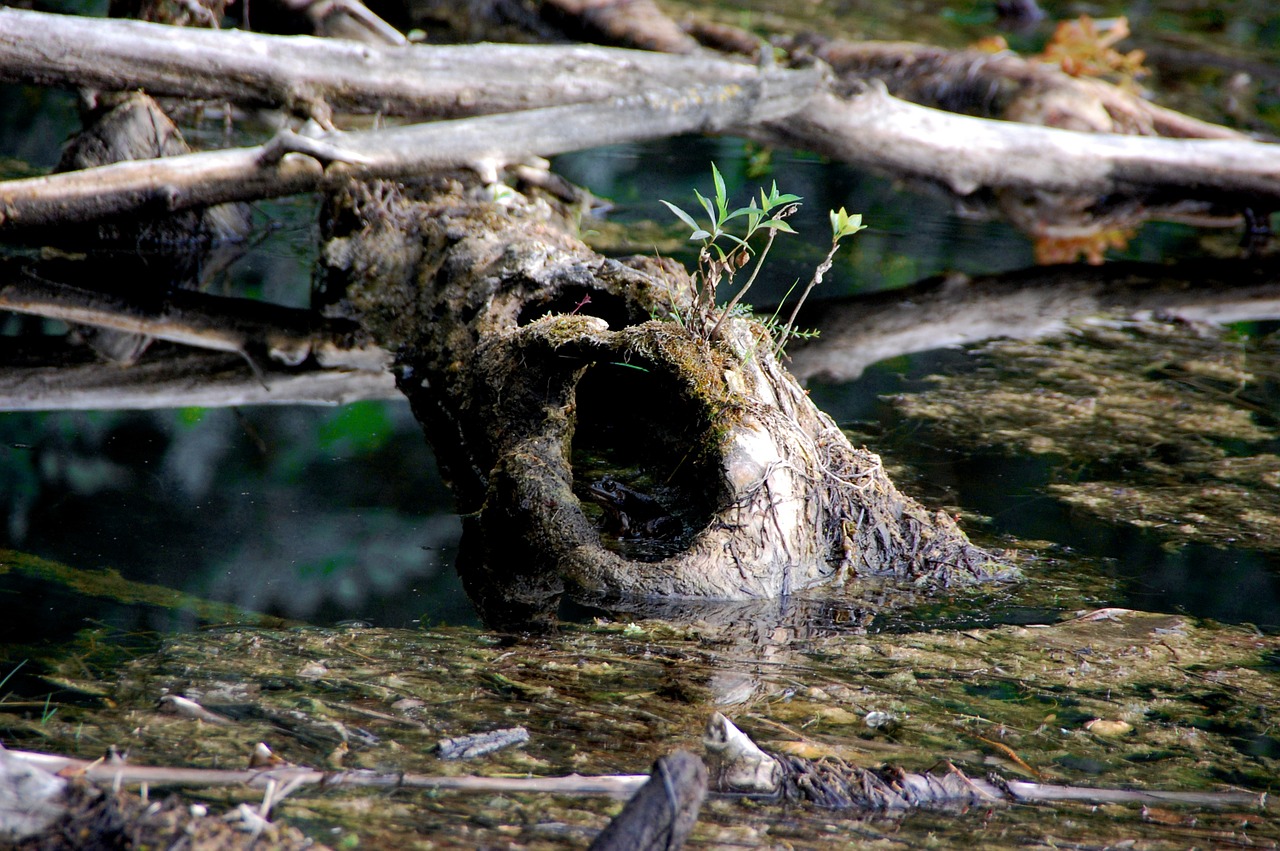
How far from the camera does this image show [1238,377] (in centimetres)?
564

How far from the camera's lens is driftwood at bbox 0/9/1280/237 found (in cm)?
557

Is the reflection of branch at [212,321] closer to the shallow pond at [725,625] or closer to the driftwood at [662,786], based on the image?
the shallow pond at [725,625]

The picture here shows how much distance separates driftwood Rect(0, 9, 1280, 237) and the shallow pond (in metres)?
1.67

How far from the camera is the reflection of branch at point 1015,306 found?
19.6ft

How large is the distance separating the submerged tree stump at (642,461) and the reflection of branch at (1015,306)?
1526 mm

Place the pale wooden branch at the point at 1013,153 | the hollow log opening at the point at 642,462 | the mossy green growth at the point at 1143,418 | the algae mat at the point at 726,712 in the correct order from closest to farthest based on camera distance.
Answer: the algae mat at the point at 726,712 → the hollow log opening at the point at 642,462 → the mossy green growth at the point at 1143,418 → the pale wooden branch at the point at 1013,153

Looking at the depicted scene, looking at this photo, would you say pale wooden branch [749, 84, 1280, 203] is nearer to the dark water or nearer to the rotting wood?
the dark water

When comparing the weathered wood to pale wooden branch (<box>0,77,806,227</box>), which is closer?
the weathered wood

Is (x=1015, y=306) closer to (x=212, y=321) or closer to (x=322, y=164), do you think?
(x=322, y=164)

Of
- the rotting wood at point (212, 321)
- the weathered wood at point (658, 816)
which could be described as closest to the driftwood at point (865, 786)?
the weathered wood at point (658, 816)

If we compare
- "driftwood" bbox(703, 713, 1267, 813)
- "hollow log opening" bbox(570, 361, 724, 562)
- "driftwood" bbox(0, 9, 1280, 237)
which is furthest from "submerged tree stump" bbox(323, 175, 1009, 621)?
"driftwood" bbox(0, 9, 1280, 237)

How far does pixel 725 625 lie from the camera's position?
10.1 ft

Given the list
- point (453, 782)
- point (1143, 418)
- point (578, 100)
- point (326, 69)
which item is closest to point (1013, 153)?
point (1143, 418)

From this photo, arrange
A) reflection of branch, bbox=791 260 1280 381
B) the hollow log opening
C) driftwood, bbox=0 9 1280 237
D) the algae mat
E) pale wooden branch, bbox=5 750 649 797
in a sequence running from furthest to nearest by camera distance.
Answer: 1. reflection of branch, bbox=791 260 1280 381
2. driftwood, bbox=0 9 1280 237
3. the hollow log opening
4. the algae mat
5. pale wooden branch, bbox=5 750 649 797
